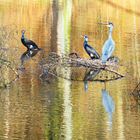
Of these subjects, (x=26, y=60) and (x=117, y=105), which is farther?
(x=26, y=60)

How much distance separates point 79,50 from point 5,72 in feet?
17.2

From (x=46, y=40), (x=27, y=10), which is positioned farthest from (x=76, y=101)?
(x=27, y=10)

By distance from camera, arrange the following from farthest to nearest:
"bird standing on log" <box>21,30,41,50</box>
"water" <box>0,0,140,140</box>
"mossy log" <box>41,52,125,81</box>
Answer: "bird standing on log" <box>21,30,41,50</box>, "mossy log" <box>41,52,125,81</box>, "water" <box>0,0,140,140</box>

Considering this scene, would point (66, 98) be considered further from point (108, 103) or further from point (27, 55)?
point (27, 55)

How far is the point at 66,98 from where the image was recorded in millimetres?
14633

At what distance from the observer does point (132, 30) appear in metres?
29.2

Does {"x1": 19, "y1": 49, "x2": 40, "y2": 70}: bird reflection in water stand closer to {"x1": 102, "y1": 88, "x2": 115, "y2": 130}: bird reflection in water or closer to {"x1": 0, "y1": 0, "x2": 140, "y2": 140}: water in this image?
{"x1": 0, "y1": 0, "x2": 140, "y2": 140}: water

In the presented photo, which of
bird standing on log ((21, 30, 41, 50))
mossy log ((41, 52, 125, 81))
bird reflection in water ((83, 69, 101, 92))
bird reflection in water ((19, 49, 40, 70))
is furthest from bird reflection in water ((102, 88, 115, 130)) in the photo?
bird standing on log ((21, 30, 41, 50))

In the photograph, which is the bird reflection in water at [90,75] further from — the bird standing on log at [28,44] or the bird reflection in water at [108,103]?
the bird standing on log at [28,44]

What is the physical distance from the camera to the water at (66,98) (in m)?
11.9

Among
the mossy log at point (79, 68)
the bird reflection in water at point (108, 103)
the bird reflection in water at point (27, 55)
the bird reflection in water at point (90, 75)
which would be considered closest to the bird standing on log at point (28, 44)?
the bird reflection in water at point (27, 55)

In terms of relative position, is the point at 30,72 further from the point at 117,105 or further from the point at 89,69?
the point at 117,105

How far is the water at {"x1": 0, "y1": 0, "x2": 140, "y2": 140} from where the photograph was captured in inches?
470

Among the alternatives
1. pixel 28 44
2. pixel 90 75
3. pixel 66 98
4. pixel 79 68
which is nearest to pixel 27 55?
pixel 28 44
